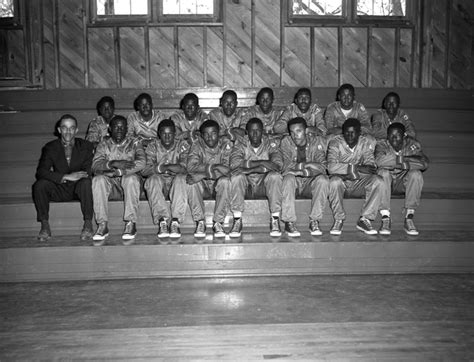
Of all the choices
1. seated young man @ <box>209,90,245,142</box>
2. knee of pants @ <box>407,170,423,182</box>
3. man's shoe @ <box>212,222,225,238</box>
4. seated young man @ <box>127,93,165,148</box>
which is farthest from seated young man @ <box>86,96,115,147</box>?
knee of pants @ <box>407,170,423,182</box>

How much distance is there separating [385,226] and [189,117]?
2229 millimetres

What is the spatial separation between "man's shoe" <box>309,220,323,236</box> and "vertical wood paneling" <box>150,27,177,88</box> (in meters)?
2.84

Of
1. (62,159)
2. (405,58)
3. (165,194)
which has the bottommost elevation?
(165,194)

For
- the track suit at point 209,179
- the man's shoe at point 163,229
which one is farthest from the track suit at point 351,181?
the man's shoe at point 163,229

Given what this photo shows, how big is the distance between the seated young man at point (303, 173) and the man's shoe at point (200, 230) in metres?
0.69

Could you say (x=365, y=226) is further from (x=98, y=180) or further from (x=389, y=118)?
(x=98, y=180)

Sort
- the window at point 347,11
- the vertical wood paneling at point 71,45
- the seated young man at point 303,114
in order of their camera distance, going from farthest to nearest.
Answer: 1. the window at point 347,11
2. the vertical wood paneling at point 71,45
3. the seated young man at point 303,114

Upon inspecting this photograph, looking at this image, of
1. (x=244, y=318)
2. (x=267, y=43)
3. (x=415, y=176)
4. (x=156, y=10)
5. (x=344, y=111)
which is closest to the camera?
(x=244, y=318)

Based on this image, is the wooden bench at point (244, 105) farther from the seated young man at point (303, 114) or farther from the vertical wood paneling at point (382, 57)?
the seated young man at point (303, 114)

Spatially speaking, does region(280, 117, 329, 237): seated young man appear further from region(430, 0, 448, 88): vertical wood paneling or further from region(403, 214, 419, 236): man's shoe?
region(430, 0, 448, 88): vertical wood paneling

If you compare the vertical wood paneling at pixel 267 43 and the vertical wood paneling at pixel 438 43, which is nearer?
the vertical wood paneling at pixel 267 43

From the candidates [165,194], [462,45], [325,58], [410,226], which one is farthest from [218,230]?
[462,45]

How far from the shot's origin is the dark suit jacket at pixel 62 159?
4.74 metres

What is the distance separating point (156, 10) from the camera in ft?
21.2
